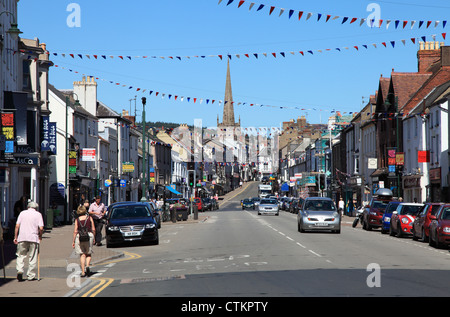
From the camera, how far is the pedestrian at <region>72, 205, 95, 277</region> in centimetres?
1712

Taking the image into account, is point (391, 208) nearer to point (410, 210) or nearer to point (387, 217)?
point (387, 217)

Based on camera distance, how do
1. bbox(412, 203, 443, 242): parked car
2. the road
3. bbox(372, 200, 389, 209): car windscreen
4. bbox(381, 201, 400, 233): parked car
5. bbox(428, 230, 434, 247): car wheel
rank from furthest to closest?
bbox(372, 200, 389, 209): car windscreen, bbox(381, 201, 400, 233): parked car, bbox(412, 203, 443, 242): parked car, bbox(428, 230, 434, 247): car wheel, the road

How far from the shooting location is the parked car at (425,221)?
2790 centimetres

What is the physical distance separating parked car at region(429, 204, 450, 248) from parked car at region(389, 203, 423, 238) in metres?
5.75

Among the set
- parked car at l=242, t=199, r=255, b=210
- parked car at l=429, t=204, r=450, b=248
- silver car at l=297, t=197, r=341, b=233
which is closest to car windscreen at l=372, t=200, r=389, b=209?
silver car at l=297, t=197, r=341, b=233

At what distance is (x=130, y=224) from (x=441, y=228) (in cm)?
1094

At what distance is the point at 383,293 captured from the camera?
1214 centimetres

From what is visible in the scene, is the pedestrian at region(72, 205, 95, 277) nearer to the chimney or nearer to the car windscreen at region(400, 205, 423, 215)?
the car windscreen at region(400, 205, 423, 215)

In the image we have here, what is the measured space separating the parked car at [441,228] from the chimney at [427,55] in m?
43.4
